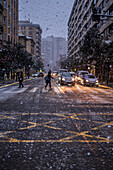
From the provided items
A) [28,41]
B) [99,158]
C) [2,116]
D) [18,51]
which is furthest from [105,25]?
[28,41]

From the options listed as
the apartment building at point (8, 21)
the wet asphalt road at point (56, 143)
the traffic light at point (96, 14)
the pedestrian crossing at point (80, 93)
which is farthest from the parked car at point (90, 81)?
the apartment building at point (8, 21)

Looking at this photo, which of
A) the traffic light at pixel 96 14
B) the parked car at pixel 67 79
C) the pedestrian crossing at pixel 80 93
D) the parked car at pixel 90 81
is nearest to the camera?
the pedestrian crossing at pixel 80 93

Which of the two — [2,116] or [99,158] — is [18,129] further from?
[99,158]

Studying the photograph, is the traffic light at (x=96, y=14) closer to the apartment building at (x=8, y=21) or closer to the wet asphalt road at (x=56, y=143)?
the wet asphalt road at (x=56, y=143)

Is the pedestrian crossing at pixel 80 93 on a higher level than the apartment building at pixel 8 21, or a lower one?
lower

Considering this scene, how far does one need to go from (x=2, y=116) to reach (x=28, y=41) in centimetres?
9070

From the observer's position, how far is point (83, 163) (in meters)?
3.25

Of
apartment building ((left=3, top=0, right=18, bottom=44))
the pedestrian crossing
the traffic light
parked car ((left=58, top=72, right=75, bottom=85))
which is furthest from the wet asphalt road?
apartment building ((left=3, top=0, right=18, bottom=44))

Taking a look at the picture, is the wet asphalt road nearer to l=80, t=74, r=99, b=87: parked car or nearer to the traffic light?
the traffic light

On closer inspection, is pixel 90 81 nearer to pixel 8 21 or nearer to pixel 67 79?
pixel 67 79

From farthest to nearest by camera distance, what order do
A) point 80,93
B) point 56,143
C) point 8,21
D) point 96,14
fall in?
point 8,21 < point 80,93 < point 96,14 < point 56,143

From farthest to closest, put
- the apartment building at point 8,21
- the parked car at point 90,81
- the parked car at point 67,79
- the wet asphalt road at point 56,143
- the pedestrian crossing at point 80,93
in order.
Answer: the apartment building at point 8,21 < the parked car at point 67,79 < the parked car at point 90,81 < the pedestrian crossing at point 80,93 < the wet asphalt road at point 56,143

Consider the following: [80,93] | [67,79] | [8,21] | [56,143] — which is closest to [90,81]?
[67,79]

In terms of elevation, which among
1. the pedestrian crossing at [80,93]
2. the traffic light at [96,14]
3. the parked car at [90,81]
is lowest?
the pedestrian crossing at [80,93]
